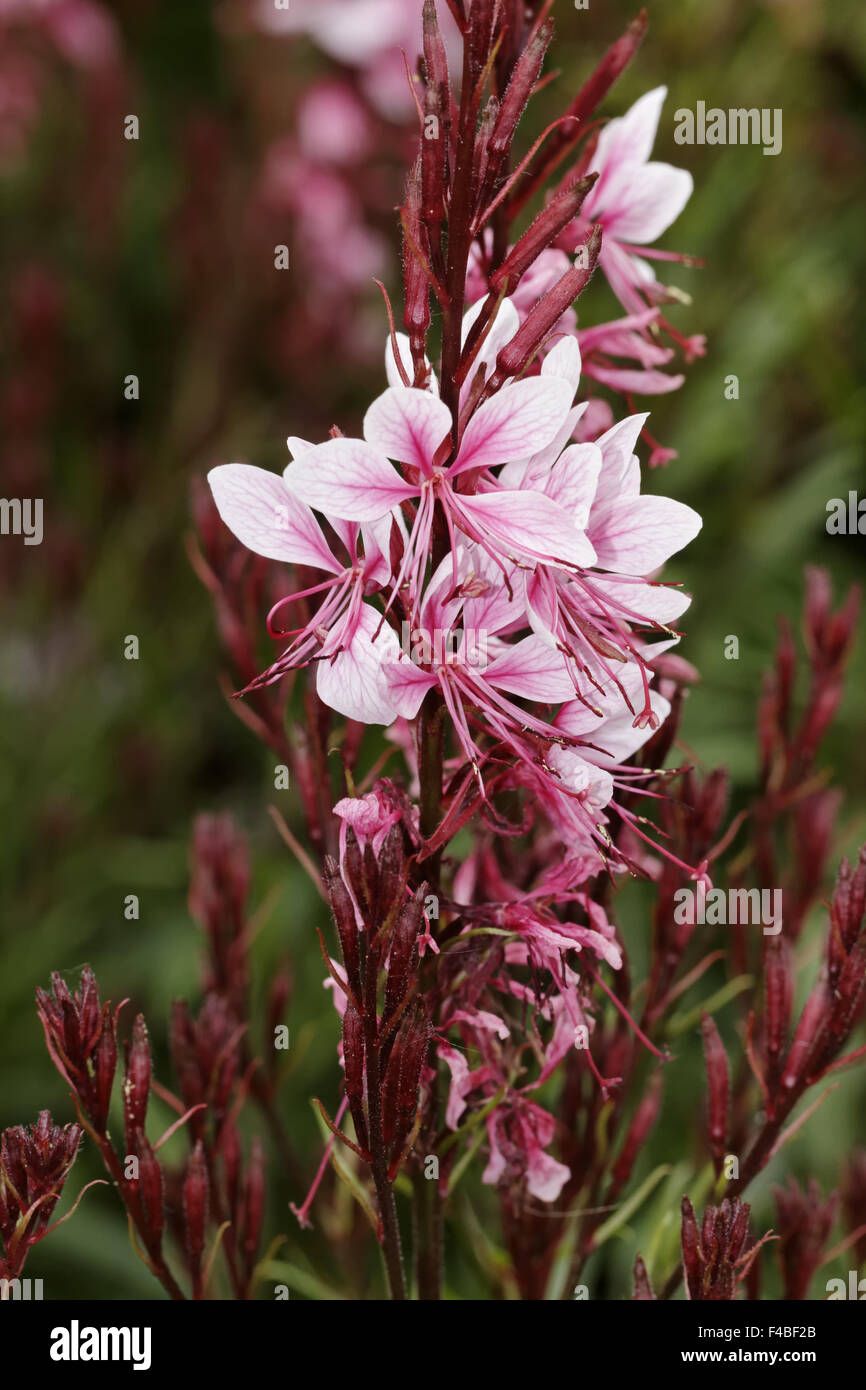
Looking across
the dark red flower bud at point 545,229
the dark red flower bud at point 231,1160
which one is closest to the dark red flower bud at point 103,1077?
the dark red flower bud at point 231,1160

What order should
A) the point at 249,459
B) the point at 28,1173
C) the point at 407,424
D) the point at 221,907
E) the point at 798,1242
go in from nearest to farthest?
the point at 407,424
the point at 28,1173
the point at 798,1242
the point at 221,907
the point at 249,459

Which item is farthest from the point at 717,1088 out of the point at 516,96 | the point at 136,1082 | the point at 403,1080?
the point at 516,96

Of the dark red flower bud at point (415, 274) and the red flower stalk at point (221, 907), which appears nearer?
the dark red flower bud at point (415, 274)

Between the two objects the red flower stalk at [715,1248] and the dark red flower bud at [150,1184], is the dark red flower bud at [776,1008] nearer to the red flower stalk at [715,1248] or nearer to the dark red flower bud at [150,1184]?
the red flower stalk at [715,1248]

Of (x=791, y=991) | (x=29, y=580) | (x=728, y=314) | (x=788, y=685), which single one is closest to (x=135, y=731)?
(x=29, y=580)

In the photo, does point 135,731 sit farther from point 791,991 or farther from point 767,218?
point 791,991

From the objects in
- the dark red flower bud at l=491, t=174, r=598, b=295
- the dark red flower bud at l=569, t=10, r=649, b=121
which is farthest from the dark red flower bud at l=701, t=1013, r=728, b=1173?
the dark red flower bud at l=569, t=10, r=649, b=121

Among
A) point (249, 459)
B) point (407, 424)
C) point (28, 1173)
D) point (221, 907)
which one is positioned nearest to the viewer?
point (407, 424)

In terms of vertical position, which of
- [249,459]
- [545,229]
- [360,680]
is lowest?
[360,680]

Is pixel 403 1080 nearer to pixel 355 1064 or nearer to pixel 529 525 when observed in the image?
pixel 355 1064
